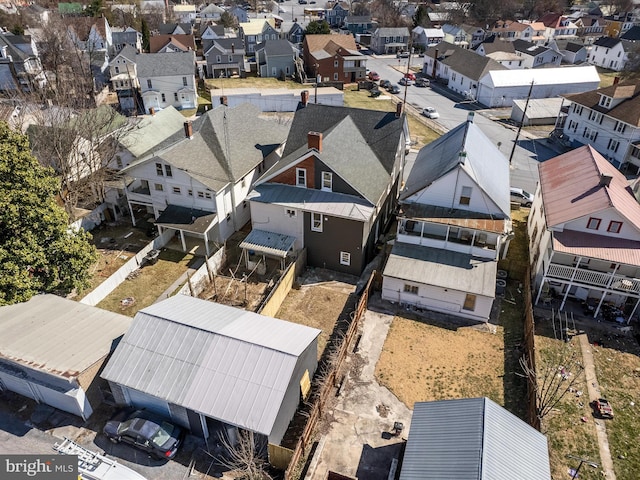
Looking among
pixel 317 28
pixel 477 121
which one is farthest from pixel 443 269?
pixel 317 28

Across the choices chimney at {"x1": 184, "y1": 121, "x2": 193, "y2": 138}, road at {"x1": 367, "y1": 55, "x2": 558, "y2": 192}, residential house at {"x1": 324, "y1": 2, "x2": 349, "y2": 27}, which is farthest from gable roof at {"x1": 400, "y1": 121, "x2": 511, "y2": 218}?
residential house at {"x1": 324, "y1": 2, "x2": 349, "y2": 27}

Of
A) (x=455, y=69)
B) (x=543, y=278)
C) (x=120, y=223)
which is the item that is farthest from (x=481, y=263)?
(x=455, y=69)

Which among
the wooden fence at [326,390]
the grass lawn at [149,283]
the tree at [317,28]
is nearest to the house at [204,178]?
the grass lawn at [149,283]

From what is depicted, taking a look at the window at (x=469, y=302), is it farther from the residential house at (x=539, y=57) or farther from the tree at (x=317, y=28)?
the tree at (x=317, y=28)

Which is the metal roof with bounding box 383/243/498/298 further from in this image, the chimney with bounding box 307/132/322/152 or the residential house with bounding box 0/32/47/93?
the residential house with bounding box 0/32/47/93

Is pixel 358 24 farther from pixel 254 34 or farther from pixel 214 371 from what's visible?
pixel 214 371

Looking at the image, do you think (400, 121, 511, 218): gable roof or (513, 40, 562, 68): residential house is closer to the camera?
(400, 121, 511, 218): gable roof
